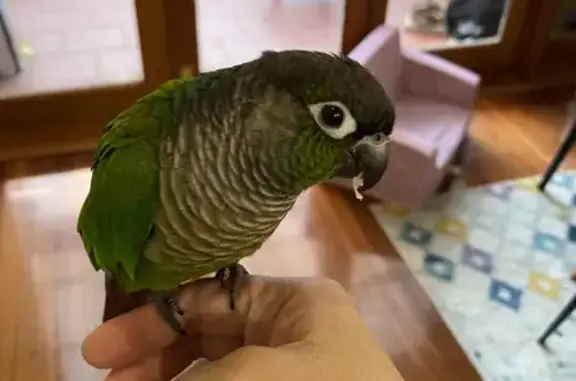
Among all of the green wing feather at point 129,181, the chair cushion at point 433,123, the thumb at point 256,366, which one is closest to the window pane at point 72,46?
the chair cushion at point 433,123

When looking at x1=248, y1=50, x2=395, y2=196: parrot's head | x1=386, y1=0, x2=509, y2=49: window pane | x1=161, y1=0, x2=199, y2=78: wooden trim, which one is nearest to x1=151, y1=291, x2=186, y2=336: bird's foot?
x1=248, y1=50, x2=395, y2=196: parrot's head

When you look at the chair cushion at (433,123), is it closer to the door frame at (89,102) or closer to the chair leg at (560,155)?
the chair leg at (560,155)

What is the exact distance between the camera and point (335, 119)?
2.54ft

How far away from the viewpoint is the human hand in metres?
0.91

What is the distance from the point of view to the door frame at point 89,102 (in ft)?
6.35

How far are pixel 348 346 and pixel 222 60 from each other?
137cm

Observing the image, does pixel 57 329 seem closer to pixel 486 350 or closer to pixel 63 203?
pixel 63 203

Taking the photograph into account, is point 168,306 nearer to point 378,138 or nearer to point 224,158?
point 224,158

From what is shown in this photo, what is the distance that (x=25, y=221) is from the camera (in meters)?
1.85

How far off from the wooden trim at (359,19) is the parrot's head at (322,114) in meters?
1.28

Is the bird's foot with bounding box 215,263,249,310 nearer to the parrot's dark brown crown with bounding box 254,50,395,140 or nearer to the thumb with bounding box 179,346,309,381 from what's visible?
the thumb with bounding box 179,346,309,381

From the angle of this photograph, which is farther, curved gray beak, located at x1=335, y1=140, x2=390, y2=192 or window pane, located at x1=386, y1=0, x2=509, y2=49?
window pane, located at x1=386, y1=0, x2=509, y2=49

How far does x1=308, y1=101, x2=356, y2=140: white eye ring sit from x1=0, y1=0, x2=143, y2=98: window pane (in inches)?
51.6

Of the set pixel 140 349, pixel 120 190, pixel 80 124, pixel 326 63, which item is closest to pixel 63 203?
pixel 80 124
